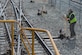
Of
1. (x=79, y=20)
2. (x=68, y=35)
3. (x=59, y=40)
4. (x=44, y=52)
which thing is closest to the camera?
(x=44, y=52)

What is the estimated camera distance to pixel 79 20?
1797 centimetres

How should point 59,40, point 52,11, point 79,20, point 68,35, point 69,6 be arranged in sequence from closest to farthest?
point 59,40 → point 68,35 → point 79,20 → point 69,6 → point 52,11

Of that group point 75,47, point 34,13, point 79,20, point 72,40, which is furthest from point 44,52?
point 34,13

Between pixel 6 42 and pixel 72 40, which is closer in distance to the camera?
pixel 6 42

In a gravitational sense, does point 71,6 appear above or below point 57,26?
above

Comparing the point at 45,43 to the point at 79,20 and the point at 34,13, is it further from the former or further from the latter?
the point at 34,13

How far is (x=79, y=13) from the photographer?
1842 centimetres

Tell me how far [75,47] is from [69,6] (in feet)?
29.4

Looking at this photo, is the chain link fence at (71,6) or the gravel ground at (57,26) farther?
the chain link fence at (71,6)

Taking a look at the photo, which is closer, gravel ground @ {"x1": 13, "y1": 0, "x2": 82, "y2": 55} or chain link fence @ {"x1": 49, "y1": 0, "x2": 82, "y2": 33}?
gravel ground @ {"x1": 13, "y1": 0, "x2": 82, "y2": 55}

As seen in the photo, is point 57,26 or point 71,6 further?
point 71,6

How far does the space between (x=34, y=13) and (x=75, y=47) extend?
29.9 ft

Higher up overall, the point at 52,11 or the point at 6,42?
the point at 6,42

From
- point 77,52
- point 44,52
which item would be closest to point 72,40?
point 77,52
